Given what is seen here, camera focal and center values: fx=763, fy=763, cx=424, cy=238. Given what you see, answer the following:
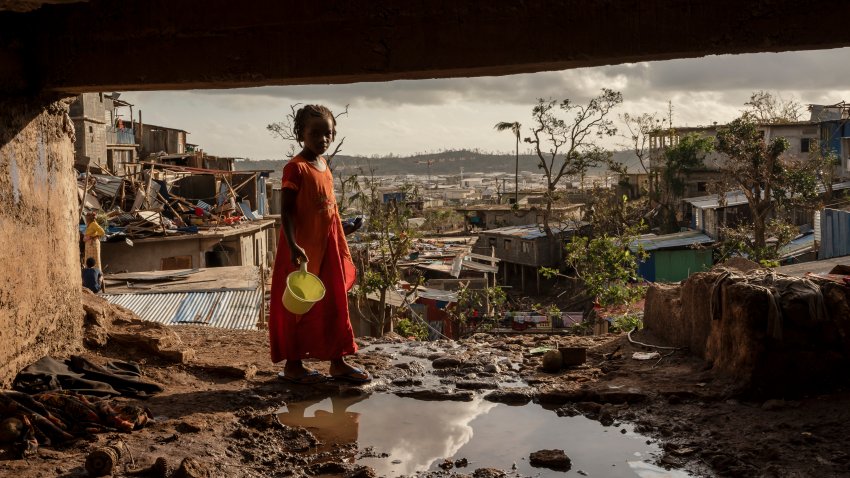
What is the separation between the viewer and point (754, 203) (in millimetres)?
19156

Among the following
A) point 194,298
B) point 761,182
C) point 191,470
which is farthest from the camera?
point 761,182

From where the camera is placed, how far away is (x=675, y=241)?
27.8 meters

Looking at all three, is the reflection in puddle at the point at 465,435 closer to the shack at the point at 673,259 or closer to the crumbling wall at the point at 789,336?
the crumbling wall at the point at 789,336

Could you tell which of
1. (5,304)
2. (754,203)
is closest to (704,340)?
(5,304)

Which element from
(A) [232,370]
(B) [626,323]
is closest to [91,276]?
(A) [232,370]

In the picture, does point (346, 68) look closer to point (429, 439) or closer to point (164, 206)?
point (429, 439)

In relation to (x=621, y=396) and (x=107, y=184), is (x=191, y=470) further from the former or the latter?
(x=107, y=184)

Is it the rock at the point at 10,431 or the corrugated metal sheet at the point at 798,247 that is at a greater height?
the rock at the point at 10,431

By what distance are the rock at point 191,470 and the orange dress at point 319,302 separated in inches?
59.1

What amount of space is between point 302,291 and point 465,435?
1338mm

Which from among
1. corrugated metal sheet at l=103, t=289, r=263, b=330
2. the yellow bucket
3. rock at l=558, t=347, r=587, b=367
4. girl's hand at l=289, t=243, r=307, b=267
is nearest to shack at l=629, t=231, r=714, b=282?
corrugated metal sheet at l=103, t=289, r=263, b=330

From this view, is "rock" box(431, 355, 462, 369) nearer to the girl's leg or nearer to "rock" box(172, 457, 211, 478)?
the girl's leg

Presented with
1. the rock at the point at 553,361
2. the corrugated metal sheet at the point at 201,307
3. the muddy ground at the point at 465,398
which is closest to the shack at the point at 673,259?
the corrugated metal sheet at the point at 201,307

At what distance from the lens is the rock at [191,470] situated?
2980 mm
